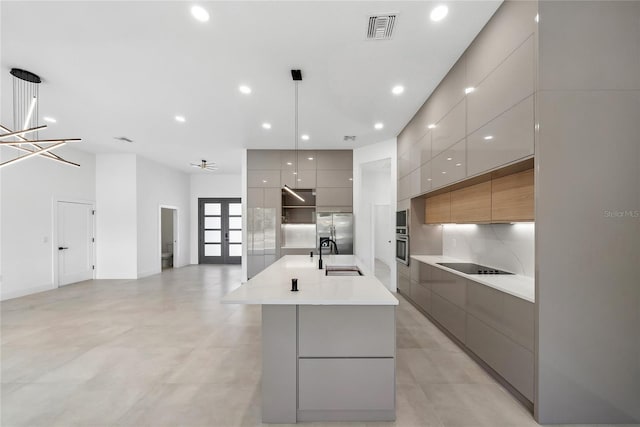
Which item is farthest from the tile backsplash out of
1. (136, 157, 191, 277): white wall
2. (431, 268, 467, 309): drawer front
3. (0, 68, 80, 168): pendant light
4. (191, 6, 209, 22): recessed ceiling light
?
(136, 157, 191, 277): white wall

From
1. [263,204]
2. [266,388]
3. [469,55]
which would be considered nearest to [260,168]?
[263,204]

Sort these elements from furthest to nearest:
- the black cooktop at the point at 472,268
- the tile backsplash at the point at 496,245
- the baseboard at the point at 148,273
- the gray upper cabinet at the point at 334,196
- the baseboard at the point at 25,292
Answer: the baseboard at the point at 148,273
the gray upper cabinet at the point at 334,196
the baseboard at the point at 25,292
the black cooktop at the point at 472,268
the tile backsplash at the point at 496,245

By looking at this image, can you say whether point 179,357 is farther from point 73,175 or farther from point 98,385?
point 73,175

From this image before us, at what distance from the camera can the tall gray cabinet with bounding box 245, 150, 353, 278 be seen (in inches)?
254

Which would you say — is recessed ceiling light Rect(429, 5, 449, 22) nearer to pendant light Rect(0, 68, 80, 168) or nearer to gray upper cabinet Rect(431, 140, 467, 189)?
gray upper cabinet Rect(431, 140, 467, 189)

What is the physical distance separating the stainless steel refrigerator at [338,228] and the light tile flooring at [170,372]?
2.25 meters

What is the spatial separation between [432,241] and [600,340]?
287 cm

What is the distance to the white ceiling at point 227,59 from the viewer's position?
228 centimetres

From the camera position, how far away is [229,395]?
2.23 m

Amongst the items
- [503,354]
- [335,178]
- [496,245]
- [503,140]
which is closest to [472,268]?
[496,245]

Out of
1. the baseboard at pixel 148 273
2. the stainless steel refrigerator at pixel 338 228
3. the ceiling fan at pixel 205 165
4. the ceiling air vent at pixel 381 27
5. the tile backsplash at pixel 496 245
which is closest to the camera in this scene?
the ceiling air vent at pixel 381 27

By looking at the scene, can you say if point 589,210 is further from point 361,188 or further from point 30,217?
point 30,217

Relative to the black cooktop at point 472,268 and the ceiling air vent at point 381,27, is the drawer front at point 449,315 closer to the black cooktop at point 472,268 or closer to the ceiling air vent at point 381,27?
the black cooktop at point 472,268

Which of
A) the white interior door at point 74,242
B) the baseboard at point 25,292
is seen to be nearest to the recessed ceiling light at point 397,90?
the white interior door at point 74,242
